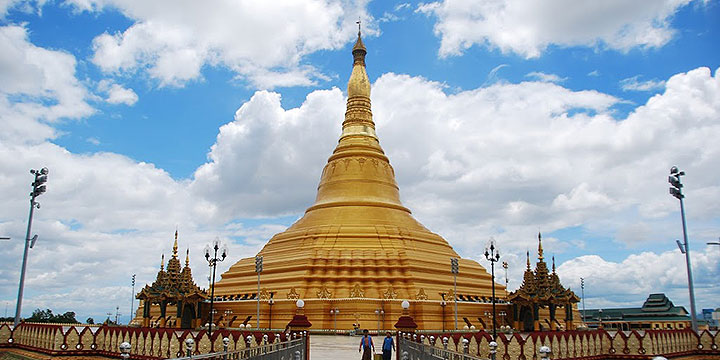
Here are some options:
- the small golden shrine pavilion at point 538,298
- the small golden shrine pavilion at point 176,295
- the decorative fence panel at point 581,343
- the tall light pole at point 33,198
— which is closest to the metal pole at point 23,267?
the tall light pole at point 33,198

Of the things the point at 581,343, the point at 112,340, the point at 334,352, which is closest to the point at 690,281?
the point at 581,343

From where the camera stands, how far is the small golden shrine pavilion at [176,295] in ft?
140

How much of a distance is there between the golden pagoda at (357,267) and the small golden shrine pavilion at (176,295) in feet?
10.4

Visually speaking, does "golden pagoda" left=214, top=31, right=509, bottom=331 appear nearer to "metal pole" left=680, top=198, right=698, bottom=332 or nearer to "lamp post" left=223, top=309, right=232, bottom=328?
"lamp post" left=223, top=309, right=232, bottom=328

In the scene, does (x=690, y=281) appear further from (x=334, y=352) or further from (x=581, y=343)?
(x=334, y=352)

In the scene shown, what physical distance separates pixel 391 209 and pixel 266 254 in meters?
12.5

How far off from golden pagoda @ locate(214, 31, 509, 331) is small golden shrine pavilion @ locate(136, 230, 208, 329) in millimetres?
3179

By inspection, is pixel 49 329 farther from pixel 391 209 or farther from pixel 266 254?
pixel 391 209

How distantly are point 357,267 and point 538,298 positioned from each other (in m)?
13.8

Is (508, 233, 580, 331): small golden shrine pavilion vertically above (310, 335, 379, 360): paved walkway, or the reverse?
(508, 233, 580, 331): small golden shrine pavilion

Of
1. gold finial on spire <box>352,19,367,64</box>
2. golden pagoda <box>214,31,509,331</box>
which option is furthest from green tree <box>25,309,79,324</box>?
gold finial on spire <box>352,19,367,64</box>

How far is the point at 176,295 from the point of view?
141ft

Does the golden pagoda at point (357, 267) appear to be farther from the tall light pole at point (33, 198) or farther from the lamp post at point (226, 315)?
the tall light pole at point (33, 198)

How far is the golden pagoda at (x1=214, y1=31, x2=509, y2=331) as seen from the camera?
43.3 m
